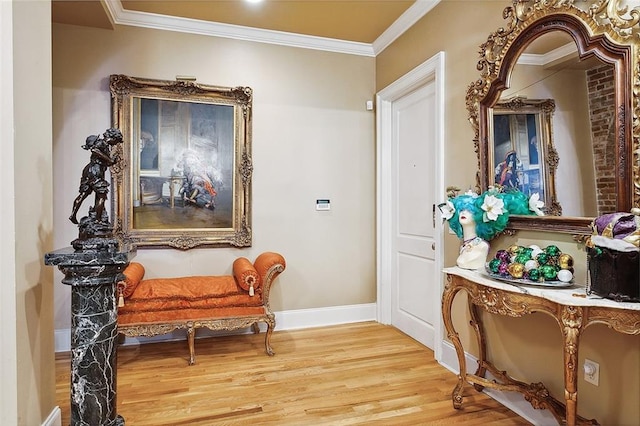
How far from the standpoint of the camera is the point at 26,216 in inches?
68.3

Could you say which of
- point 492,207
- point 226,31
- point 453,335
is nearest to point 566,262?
point 492,207

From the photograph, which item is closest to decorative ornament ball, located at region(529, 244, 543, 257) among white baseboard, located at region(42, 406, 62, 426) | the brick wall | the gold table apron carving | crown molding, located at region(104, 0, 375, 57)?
the gold table apron carving

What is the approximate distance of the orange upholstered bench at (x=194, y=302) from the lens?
2.88 metres

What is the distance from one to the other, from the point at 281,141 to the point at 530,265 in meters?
2.58

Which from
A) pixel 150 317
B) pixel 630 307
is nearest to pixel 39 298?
pixel 150 317

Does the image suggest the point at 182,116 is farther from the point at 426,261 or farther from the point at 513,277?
the point at 513,277

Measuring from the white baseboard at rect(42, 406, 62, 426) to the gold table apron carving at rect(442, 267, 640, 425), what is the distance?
2.22 m

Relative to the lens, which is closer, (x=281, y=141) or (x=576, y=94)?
(x=576, y=94)

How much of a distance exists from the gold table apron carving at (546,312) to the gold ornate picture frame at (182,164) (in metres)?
2.15

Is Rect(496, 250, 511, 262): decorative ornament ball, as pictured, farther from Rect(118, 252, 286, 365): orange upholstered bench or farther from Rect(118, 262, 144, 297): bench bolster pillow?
Rect(118, 262, 144, 297): bench bolster pillow

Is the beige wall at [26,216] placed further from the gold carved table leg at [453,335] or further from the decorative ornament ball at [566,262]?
the decorative ornament ball at [566,262]

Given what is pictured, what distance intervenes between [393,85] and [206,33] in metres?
1.85

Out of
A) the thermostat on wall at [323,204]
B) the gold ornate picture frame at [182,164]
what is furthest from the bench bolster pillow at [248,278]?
the thermostat on wall at [323,204]

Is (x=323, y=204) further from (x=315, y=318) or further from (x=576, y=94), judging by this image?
(x=576, y=94)
